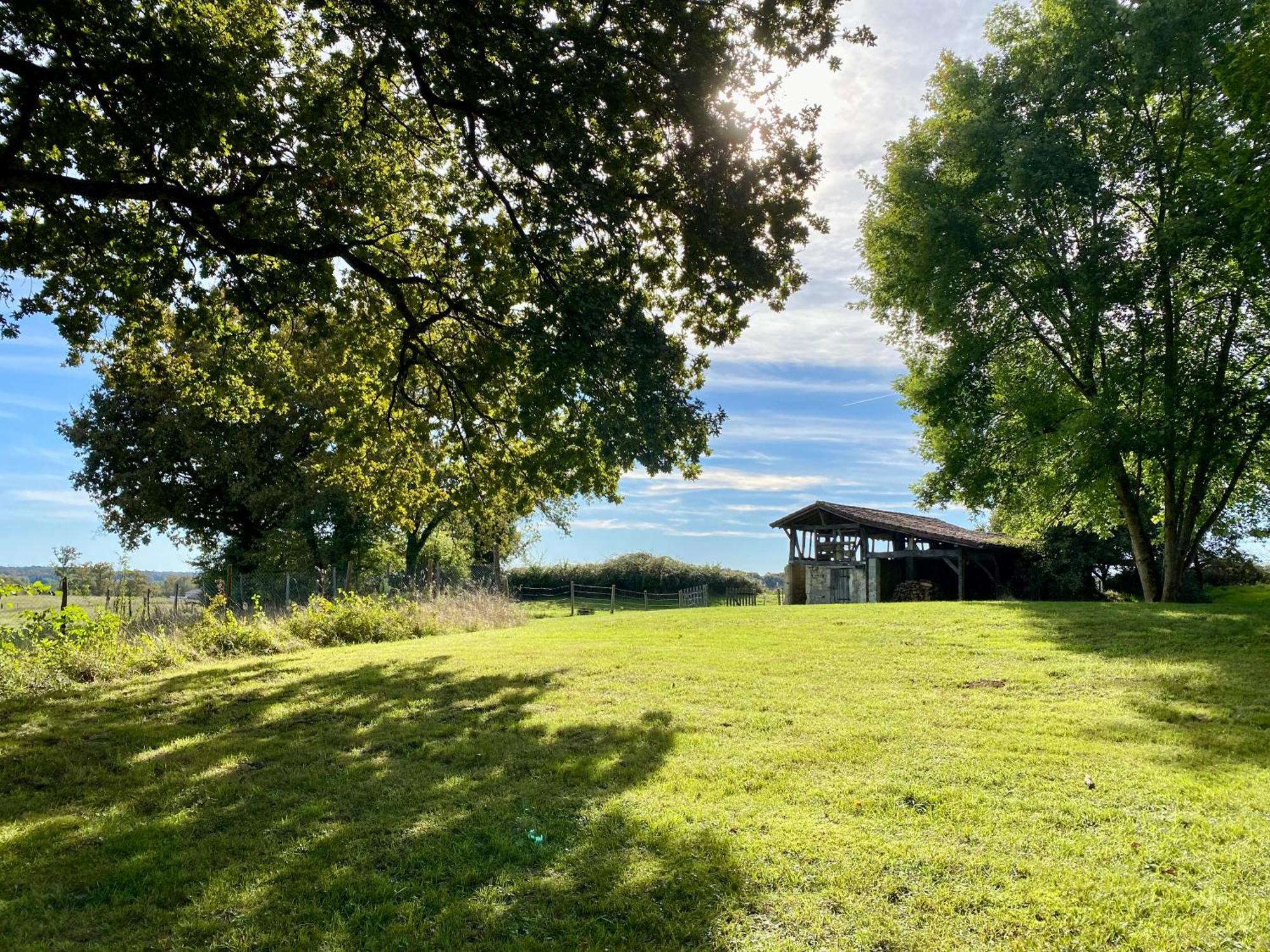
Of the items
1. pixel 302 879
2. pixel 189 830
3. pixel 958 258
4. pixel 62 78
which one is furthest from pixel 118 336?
pixel 958 258

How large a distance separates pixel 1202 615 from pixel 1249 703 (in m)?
6.52

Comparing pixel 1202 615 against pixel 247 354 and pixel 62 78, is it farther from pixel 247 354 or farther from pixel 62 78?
pixel 62 78

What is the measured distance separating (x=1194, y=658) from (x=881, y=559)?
67.1 ft

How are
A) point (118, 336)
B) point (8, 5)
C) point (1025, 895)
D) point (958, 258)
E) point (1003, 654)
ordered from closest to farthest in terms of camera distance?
point (1025, 895), point (8, 5), point (1003, 654), point (118, 336), point (958, 258)

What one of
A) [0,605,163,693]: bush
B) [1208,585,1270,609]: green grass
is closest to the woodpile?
[1208,585,1270,609]: green grass

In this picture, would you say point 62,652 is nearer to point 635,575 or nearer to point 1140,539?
point 1140,539

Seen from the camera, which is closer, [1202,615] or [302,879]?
[302,879]

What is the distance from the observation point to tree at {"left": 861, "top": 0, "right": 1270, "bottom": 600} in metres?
15.9

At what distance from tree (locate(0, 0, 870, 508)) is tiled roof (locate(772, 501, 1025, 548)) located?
2052 cm

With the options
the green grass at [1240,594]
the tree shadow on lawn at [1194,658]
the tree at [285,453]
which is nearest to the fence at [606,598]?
the tree at [285,453]

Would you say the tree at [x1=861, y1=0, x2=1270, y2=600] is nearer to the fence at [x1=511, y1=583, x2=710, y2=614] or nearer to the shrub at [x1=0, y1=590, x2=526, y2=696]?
the shrub at [x1=0, y1=590, x2=526, y2=696]

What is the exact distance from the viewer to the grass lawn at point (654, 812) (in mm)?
3242

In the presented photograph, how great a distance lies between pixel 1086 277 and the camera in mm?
16781

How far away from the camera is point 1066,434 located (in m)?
15.9
